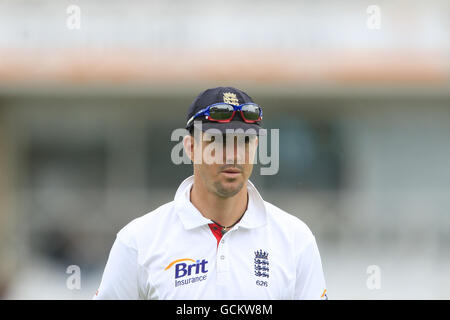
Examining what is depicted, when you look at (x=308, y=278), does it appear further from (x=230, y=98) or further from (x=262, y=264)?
(x=230, y=98)

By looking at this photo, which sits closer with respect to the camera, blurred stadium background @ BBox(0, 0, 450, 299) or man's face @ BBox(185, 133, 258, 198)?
man's face @ BBox(185, 133, 258, 198)

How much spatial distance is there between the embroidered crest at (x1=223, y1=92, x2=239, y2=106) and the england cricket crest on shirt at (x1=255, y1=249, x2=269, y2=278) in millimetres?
719

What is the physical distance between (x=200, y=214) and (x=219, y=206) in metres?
0.10

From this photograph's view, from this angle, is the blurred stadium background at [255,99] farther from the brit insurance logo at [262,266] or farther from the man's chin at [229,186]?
the man's chin at [229,186]

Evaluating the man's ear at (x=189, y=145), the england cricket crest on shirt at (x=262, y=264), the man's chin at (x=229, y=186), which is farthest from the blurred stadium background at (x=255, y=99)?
the man's chin at (x=229, y=186)

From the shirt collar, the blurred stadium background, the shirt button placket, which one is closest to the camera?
the shirt button placket

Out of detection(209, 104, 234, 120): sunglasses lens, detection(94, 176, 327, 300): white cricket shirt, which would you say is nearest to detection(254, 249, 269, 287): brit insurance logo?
detection(94, 176, 327, 300): white cricket shirt

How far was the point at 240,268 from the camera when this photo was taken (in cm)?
290

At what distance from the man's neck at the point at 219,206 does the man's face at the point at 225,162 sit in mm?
78

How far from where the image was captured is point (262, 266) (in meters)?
Answer: 2.92

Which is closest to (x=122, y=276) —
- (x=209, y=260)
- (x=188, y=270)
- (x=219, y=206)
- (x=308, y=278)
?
(x=188, y=270)

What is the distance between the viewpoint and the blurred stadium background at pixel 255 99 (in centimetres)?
1045

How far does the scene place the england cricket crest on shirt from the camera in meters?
2.89

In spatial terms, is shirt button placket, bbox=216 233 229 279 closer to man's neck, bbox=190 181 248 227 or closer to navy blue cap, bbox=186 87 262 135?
man's neck, bbox=190 181 248 227
